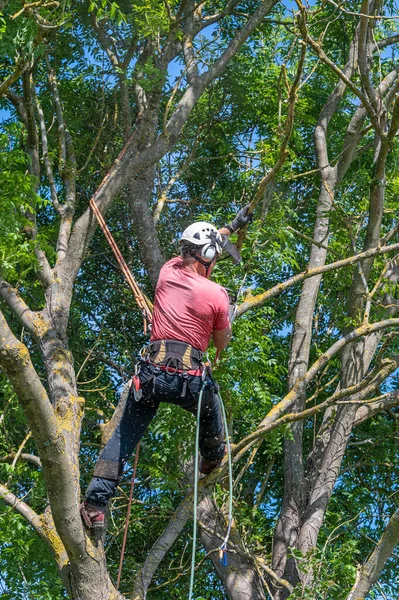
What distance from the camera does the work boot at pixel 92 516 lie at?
5.12 m

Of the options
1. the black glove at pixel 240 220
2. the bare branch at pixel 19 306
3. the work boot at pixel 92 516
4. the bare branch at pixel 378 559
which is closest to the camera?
the work boot at pixel 92 516

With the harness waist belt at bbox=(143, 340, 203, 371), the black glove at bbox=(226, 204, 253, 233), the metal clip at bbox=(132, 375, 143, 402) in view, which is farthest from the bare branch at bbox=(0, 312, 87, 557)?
the black glove at bbox=(226, 204, 253, 233)

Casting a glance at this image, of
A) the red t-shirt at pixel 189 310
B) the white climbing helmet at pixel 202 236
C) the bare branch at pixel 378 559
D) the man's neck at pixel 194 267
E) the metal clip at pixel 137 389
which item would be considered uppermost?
the white climbing helmet at pixel 202 236

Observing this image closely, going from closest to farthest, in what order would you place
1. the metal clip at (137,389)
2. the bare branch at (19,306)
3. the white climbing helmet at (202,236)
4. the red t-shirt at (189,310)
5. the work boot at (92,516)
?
the work boot at (92,516)
the metal clip at (137,389)
the red t-shirt at (189,310)
the white climbing helmet at (202,236)
the bare branch at (19,306)

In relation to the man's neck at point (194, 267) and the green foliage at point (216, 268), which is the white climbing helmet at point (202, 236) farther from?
the green foliage at point (216, 268)

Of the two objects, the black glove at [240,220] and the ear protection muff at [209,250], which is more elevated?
the black glove at [240,220]

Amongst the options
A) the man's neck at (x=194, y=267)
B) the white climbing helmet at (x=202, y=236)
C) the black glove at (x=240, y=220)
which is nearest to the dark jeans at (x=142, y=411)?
the man's neck at (x=194, y=267)

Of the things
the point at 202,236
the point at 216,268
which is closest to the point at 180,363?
the point at 202,236

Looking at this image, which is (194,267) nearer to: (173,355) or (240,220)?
(173,355)

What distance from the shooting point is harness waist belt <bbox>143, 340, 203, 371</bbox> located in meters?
5.32

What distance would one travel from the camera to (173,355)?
17.5 feet

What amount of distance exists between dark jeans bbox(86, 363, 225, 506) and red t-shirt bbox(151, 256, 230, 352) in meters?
0.24

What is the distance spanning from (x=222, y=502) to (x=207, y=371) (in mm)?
3401

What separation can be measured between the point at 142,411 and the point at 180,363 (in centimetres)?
37
